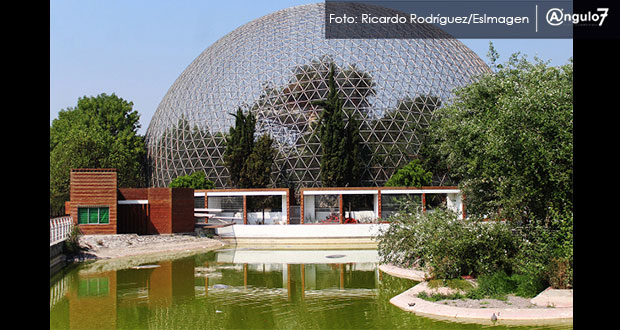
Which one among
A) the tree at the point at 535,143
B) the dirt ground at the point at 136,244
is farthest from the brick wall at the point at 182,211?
the tree at the point at 535,143

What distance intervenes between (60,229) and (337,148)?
18.4 m

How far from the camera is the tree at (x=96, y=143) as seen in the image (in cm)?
4244

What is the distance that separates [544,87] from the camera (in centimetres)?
1570

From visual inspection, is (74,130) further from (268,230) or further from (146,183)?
(268,230)

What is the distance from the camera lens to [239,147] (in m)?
39.6

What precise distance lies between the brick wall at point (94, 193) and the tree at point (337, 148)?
13.6m

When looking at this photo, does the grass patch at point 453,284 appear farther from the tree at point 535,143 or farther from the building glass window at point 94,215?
the building glass window at point 94,215

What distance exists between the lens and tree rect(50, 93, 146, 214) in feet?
139

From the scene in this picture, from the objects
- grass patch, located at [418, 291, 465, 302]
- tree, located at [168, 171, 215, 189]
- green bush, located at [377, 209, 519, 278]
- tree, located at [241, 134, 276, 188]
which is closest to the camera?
grass patch, located at [418, 291, 465, 302]

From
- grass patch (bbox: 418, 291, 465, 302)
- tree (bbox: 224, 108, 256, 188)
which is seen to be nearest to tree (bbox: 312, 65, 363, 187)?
tree (bbox: 224, 108, 256, 188)

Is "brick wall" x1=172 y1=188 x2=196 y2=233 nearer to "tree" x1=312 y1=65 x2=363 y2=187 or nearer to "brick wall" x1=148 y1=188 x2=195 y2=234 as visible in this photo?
"brick wall" x1=148 y1=188 x2=195 y2=234

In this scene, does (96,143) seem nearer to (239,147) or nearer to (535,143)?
(239,147)

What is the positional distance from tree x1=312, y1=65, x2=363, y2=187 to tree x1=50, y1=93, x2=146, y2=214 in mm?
18965
